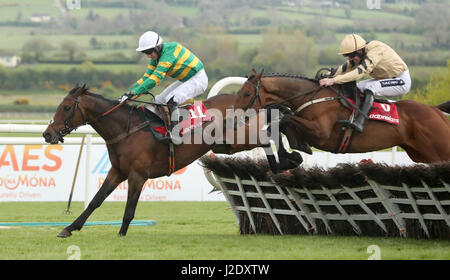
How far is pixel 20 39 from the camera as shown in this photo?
66375 mm

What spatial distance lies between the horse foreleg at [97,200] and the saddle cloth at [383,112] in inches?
96.4

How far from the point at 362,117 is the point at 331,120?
0.99 ft

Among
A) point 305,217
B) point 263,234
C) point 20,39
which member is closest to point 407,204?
point 305,217

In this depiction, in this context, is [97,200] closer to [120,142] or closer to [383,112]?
[120,142]

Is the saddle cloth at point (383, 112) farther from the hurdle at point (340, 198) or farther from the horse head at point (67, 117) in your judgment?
the horse head at point (67, 117)

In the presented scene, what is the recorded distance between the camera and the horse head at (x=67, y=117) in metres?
7.36

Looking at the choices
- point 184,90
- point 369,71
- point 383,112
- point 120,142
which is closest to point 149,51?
point 184,90

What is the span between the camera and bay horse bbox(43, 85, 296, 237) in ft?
24.2

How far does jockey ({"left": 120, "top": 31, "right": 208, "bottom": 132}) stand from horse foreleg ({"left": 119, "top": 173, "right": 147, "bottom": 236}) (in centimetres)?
80

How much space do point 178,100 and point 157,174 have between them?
846 millimetres

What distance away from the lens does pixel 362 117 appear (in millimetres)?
7316

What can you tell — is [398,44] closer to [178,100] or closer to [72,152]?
[72,152]

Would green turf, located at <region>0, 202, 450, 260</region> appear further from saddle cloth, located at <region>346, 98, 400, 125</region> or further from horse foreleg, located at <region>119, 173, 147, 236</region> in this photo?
saddle cloth, located at <region>346, 98, 400, 125</region>

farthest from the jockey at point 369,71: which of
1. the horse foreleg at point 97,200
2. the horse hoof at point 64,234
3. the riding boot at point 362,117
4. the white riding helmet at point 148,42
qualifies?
the horse hoof at point 64,234
